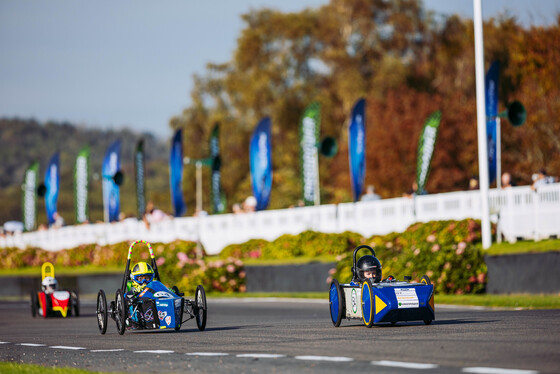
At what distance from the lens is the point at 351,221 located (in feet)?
119

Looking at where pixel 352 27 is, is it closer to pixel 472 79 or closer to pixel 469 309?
pixel 472 79

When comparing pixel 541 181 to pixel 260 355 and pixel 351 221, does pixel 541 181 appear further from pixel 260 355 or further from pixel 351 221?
pixel 260 355

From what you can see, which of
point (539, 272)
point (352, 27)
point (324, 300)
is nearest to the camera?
point (539, 272)

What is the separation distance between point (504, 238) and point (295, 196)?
4014 centimetres

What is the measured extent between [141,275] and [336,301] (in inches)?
126

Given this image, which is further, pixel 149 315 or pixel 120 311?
pixel 120 311

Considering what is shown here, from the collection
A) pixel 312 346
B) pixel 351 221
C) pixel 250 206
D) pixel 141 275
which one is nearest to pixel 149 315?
pixel 141 275

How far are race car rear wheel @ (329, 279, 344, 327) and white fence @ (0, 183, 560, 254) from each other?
1272cm

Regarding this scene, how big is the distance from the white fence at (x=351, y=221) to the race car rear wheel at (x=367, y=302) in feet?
44.5

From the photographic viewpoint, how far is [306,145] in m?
44.8

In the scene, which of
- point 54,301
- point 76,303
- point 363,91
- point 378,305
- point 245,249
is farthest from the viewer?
point 363,91

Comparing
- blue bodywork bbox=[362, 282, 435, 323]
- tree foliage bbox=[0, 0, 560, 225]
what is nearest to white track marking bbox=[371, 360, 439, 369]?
blue bodywork bbox=[362, 282, 435, 323]

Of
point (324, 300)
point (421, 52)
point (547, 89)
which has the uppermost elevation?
point (421, 52)

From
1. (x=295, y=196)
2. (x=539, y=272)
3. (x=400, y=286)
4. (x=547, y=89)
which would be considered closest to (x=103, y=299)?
(x=400, y=286)
